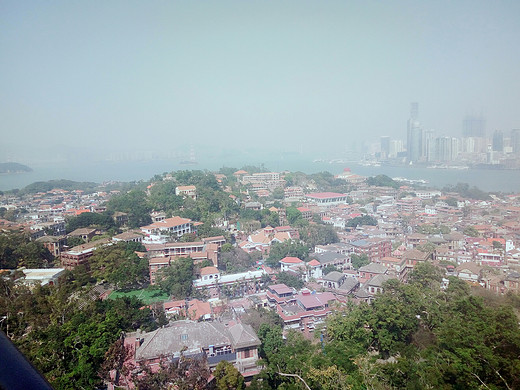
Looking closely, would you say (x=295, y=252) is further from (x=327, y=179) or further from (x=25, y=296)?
(x=327, y=179)

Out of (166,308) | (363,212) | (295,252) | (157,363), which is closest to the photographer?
(157,363)

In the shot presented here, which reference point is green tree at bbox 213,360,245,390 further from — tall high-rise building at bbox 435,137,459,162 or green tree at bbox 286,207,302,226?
tall high-rise building at bbox 435,137,459,162

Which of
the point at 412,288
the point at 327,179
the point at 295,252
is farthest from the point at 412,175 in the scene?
the point at 412,288

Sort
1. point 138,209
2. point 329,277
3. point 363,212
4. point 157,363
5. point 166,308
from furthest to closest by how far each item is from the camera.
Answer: point 363,212, point 138,209, point 329,277, point 166,308, point 157,363

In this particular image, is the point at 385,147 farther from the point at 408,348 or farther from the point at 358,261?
the point at 408,348

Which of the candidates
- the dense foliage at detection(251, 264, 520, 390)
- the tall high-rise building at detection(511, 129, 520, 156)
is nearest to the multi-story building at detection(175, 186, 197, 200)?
the dense foliage at detection(251, 264, 520, 390)

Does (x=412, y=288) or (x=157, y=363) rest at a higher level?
(x=412, y=288)
